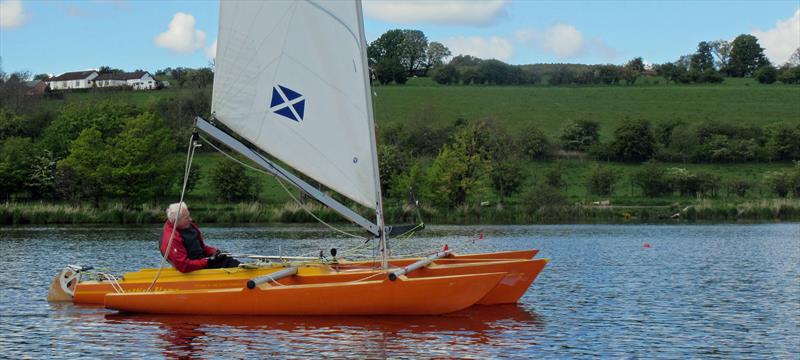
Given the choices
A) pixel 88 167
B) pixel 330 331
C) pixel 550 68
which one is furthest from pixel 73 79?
pixel 330 331

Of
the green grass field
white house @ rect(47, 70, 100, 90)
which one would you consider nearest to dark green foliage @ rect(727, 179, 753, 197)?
the green grass field

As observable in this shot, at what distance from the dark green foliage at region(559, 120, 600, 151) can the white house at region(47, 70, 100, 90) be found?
9668cm

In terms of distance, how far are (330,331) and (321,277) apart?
6.87 ft

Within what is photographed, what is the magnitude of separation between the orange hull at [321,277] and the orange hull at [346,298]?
49 centimetres

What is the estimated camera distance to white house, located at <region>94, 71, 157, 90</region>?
149 meters

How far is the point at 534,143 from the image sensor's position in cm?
9081

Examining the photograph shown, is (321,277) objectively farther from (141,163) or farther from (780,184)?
(780,184)

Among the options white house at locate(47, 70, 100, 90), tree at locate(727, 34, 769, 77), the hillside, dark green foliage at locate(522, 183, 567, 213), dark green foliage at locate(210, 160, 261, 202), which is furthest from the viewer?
white house at locate(47, 70, 100, 90)

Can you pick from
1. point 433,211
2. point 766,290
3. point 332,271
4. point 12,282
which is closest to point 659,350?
point 332,271

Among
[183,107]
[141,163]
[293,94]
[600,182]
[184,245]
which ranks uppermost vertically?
[183,107]

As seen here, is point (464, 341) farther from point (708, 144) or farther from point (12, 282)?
point (708, 144)

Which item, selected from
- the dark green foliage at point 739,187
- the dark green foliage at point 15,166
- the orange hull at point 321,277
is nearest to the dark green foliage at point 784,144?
the dark green foliage at point 739,187

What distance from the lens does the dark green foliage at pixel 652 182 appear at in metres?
73.6

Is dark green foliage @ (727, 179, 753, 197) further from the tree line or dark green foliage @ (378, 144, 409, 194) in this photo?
the tree line
